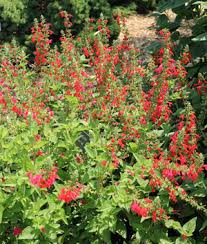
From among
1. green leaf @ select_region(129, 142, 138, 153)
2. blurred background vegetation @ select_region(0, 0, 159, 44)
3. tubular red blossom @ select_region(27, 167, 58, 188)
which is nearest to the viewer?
tubular red blossom @ select_region(27, 167, 58, 188)

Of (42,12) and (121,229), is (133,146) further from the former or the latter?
(42,12)

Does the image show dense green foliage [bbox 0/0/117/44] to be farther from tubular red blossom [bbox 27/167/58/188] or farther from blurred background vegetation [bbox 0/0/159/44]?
tubular red blossom [bbox 27/167/58/188]

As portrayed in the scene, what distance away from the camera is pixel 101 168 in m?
3.28

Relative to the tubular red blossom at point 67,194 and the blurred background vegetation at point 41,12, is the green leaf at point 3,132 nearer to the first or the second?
the tubular red blossom at point 67,194

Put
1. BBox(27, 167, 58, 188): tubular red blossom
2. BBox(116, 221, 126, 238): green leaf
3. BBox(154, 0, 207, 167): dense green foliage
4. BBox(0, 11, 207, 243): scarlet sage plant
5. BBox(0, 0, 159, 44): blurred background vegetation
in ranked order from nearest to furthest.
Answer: BBox(27, 167, 58, 188): tubular red blossom
BBox(0, 11, 207, 243): scarlet sage plant
BBox(116, 221, 126, 238): green leaf
BBox(154, 0, 207, 167): dense green foliage
BBox(0, 0, 159, 44): blurred background vegetation

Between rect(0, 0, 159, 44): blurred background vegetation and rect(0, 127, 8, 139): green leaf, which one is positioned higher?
rect(0, 127, 8, 139): green leaf

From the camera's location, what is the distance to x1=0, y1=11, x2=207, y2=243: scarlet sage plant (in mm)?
3221

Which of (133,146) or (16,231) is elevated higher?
(133,146)

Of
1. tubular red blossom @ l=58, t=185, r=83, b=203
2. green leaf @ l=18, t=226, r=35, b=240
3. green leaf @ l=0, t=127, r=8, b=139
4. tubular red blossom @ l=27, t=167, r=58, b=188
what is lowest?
green leaf @ l=18, t=226, r=35, b=240

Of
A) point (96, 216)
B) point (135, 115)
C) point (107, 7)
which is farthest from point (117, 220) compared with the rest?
point (107, 7)

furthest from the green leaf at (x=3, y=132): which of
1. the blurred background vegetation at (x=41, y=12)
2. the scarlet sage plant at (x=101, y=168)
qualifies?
the blurred background vegetation at (x=41, y=12)

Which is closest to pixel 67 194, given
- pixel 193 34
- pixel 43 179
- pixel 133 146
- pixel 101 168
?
pixel 43 179

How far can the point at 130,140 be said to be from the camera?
3.86 meters

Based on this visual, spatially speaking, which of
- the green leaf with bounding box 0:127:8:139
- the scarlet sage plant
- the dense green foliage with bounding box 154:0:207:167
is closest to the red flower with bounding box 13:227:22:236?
the scarlet sage plant
